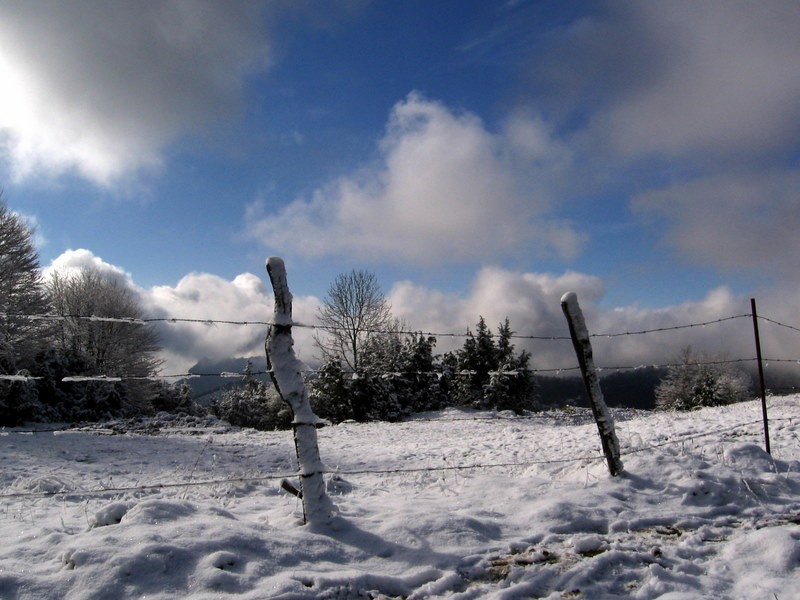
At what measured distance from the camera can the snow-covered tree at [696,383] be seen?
35.8 metres

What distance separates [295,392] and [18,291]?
2414 centimetres

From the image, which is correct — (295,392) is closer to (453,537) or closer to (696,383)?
(453,537)

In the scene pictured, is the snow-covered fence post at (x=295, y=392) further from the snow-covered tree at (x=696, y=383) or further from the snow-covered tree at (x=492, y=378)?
the snow-covered tree at (x=696, y=383)

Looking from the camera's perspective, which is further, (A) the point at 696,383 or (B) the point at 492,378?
(A) the point at 696,383

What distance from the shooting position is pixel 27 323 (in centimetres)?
2369

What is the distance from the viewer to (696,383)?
3869cm

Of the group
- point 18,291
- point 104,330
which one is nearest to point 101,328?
point 104,330

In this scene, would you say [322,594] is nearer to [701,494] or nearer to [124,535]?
[124,535]

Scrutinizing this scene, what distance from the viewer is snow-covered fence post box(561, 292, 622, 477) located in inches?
249

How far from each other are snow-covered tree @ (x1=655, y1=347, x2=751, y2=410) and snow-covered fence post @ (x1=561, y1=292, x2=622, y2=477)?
108ft

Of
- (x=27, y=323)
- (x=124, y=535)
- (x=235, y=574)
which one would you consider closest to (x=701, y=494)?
(x=235, y=574)

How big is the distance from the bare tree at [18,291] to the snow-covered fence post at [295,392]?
2213cm

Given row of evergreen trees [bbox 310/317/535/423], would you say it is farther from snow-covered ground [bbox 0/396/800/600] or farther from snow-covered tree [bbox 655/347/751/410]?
snow-covered ground [bbox 0/396/800/600]

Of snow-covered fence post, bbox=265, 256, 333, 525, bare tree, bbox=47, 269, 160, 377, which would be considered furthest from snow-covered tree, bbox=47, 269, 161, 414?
snow-covered fence post, bbox=265, 256, 333, 525
